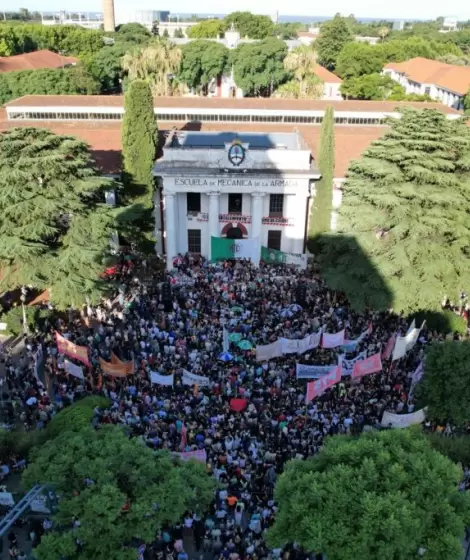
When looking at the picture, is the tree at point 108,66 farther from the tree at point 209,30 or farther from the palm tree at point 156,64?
the tree at point 209,30

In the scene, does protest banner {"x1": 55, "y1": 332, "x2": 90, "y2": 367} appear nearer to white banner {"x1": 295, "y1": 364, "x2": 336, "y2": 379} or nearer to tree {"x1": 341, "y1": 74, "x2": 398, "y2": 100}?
white banner {"x1": 295, "y1": 364, "x2": 336, "y2": 379}

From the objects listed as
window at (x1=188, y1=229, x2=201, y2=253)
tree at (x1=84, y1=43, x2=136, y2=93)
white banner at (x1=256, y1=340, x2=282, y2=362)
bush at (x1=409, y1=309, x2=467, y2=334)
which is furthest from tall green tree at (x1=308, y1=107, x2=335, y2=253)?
tree at (x1=84, y1=43, x2=136, y2=93)

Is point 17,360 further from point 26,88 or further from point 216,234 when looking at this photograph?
point 26,88

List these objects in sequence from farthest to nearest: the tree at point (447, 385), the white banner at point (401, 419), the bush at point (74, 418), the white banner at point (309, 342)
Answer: the white banner at point (309, 342), the tree at point (447, 385), the white banner at point (401, 419), the bush at point (74, 418)

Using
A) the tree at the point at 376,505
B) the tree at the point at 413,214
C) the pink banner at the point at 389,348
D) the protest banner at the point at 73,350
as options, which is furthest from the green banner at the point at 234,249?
the tree at the point at 376,505

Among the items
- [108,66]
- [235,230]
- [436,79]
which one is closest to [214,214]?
[235,230]

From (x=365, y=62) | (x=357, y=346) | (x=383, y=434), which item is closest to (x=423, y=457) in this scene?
(x=383, y=434)

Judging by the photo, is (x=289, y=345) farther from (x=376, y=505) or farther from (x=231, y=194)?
(x=231, y=194)
